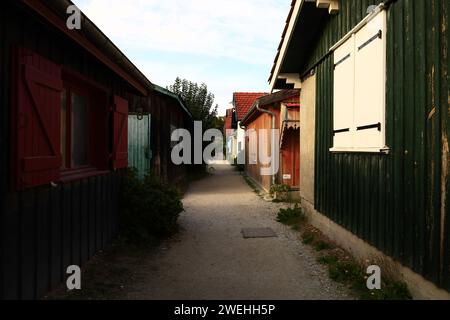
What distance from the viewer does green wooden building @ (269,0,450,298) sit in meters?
3.27

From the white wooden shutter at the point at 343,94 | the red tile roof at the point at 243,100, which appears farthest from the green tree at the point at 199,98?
the white wooden shutter at the point at 343,94

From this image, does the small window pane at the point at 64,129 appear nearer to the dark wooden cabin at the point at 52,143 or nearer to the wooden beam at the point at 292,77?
the dark wooden cabin at the point at 52,143

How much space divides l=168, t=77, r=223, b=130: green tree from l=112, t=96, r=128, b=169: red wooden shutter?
49.3ft

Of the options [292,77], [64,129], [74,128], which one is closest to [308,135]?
[292,77]

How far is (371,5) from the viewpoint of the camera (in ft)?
15.2

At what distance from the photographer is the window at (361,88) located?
14.4ft

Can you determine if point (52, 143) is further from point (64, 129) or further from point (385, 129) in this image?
point (385, 129)

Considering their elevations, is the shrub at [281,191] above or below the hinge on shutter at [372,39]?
below

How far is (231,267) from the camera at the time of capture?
17.5 ft

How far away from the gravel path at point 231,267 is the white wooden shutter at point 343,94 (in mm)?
1804

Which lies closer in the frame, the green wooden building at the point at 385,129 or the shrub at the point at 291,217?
the green wooden building at the point at 385,129

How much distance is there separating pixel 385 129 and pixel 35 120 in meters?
3.49
